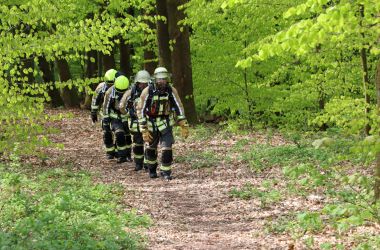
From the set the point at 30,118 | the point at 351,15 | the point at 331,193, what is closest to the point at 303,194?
the point at 331,193

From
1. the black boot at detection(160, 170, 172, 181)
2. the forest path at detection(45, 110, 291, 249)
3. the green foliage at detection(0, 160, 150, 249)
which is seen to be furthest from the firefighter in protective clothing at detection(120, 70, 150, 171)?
the green foliage at detection(0, 160, 150, 249)

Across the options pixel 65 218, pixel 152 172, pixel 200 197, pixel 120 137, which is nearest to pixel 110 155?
pixel 120 137

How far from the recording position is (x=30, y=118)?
10.0 metres

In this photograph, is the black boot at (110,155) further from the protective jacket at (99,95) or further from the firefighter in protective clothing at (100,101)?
the protective jacket at (99,95)

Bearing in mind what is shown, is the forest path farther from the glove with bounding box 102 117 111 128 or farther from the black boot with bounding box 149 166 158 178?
the glove with bounding box 102 117 111 128

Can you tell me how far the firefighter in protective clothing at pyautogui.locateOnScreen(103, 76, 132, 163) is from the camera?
14.6 metres

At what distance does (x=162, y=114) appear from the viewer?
12.5 m

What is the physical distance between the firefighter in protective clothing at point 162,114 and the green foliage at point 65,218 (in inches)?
70.6

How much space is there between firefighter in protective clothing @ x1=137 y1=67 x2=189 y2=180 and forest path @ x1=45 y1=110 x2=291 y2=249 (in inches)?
24.5

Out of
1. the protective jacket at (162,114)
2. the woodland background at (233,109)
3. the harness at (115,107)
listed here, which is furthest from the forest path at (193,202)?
the harness at (115,107)

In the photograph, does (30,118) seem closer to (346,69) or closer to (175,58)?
(346,69)

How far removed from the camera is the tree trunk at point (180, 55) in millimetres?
19312

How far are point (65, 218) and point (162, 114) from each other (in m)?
5.08

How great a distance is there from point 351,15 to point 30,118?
6.85 meters
